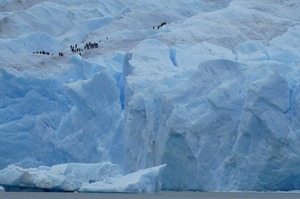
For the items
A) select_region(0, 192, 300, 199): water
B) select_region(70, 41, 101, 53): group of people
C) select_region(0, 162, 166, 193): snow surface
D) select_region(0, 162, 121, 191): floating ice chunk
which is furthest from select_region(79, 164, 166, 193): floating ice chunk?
select_region(70, 41, 101, 53): group of people

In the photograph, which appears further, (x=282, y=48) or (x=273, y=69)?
(x=282, y=48)

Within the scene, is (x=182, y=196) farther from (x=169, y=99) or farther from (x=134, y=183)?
(x=169, y=99)

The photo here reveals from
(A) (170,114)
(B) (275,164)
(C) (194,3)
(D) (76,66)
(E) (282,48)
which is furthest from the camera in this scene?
(C) (194,3)

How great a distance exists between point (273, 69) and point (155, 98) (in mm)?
3674

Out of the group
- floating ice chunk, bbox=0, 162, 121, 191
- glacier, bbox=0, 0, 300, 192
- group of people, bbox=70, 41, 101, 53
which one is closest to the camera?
glacier, bbox=0, 0, 300, 192

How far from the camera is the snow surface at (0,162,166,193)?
29703mm

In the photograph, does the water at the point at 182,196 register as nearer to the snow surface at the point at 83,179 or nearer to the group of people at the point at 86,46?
the snow surface at the point at 83,179

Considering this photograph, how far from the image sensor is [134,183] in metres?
29.4

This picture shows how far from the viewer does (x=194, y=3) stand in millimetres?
48594

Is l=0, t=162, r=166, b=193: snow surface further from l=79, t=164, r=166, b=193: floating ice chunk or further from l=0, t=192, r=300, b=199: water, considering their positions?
l=0, t=192, r=300, b=199: water

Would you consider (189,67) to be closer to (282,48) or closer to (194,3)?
(282,48)

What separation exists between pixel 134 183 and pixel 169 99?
3916 millimetres

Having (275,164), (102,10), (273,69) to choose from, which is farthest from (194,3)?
(275,164)

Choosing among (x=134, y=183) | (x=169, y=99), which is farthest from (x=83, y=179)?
(x=169, y=99)
